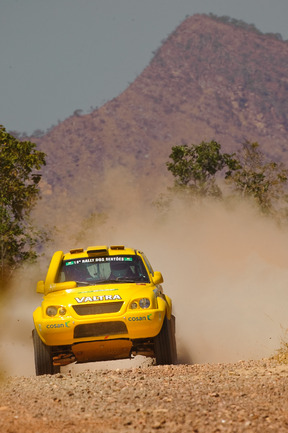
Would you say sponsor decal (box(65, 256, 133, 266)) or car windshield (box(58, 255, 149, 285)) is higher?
sponsor decal (box(65, 256, 133, 266))

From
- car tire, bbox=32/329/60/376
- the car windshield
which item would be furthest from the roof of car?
car tire, bbox=32/329/60/376

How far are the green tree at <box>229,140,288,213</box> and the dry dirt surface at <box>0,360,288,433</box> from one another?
5064cm

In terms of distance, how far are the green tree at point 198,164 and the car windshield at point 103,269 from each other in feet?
171

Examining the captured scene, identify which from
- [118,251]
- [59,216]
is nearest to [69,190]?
[59,216]

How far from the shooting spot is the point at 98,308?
11391 mm

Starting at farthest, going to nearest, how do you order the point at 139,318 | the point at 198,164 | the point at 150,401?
the point at 198,164 < the point at 139,318 < the point at 150,401

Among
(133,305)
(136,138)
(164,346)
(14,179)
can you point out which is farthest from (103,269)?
(136,138)

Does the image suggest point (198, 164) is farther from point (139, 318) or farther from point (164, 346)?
point (139, 318)

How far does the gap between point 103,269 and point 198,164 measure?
174 feet

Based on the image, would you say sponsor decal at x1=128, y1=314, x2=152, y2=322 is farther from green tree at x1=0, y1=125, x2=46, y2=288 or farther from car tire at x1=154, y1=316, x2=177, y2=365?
green tree at x1=0, y1=125, x2=46, y2=288

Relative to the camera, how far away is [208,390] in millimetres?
8742

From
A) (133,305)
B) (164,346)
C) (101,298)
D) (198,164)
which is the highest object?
(198,164)

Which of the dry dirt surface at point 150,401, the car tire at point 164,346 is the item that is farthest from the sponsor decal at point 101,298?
the dry dirt surface at point 150,401

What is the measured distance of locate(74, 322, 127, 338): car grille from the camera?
444 inches
